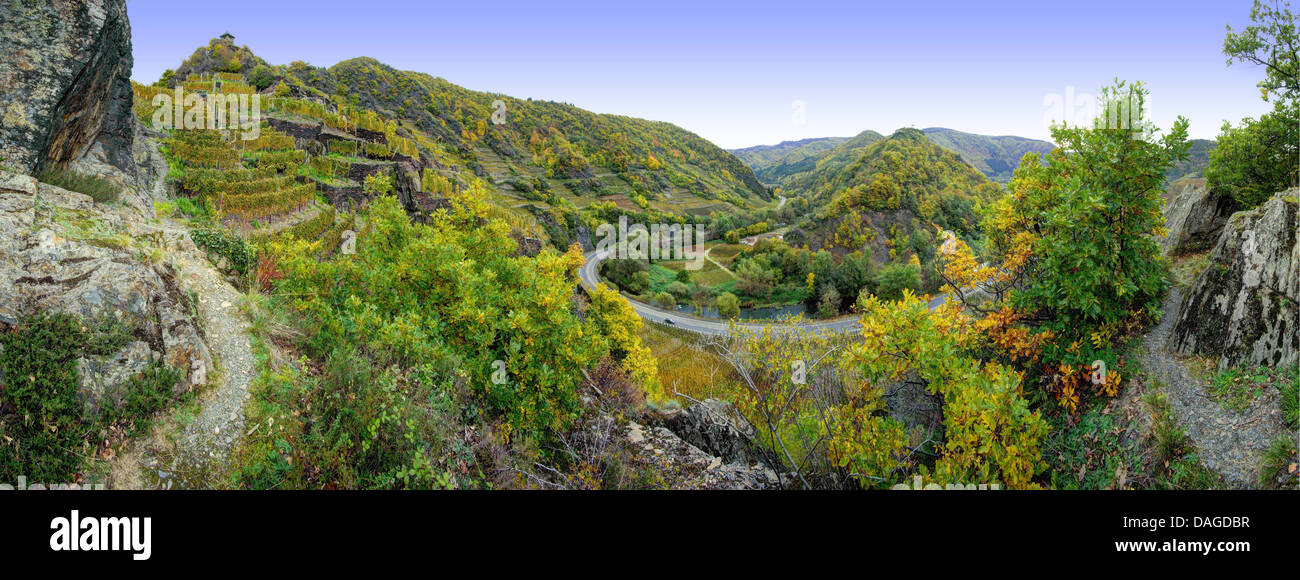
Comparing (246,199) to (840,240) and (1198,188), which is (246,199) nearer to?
(1198,188)

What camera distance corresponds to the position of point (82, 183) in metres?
8.70

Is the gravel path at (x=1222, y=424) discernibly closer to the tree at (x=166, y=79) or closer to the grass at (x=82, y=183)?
the grass at (x=82, y=183)

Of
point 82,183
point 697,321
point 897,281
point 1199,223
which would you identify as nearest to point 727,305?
point 697,321

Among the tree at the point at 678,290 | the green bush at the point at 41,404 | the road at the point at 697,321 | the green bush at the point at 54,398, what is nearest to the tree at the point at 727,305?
the road at the point at 697,321

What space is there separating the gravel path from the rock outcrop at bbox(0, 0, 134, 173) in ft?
64.1

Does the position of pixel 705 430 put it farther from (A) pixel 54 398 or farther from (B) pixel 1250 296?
(B) pixel 1250 296

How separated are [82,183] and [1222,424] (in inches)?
783

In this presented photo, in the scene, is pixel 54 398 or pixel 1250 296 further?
pixel 1250 296

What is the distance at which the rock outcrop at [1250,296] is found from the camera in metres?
7.98

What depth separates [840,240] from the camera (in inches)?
3607

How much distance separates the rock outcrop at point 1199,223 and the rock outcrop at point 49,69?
2439cm

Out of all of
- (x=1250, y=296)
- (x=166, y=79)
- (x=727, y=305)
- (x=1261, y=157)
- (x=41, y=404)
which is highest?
(x=166, y=79)

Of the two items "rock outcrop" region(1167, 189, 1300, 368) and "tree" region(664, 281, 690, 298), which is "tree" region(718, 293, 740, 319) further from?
"rock outcrop" region(1167, 189, 1300, 368)
